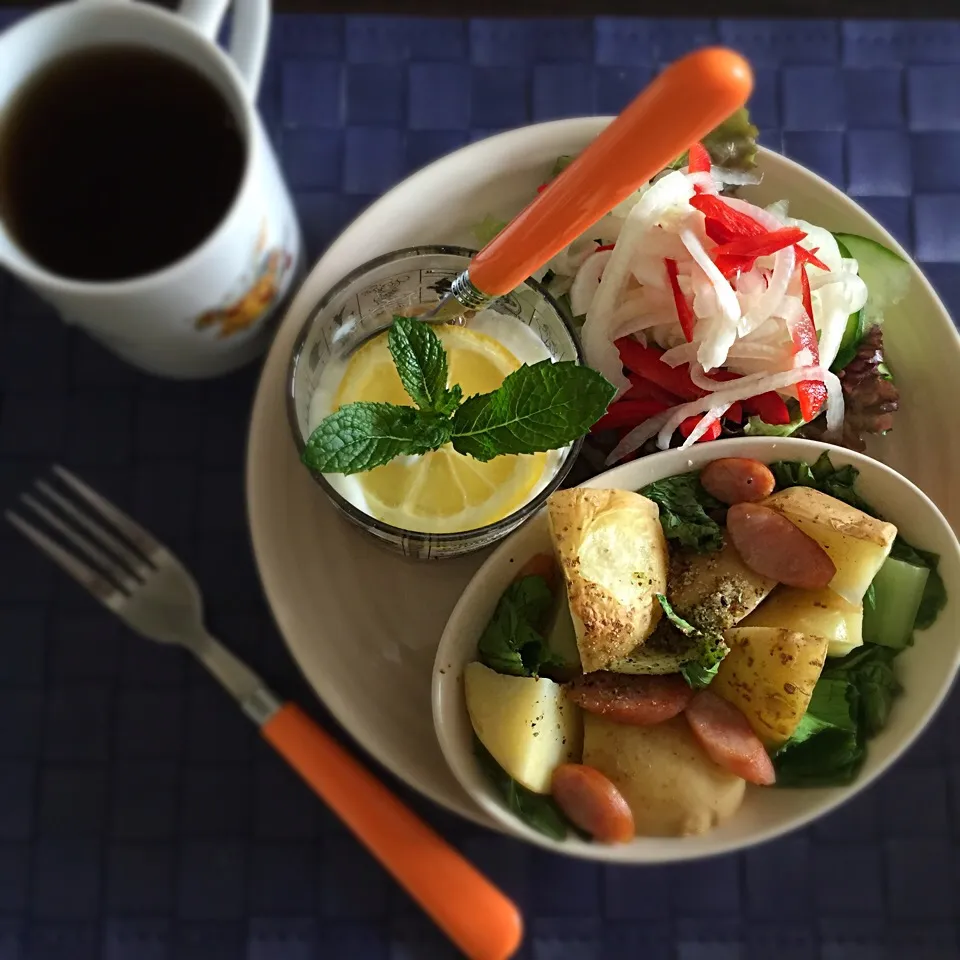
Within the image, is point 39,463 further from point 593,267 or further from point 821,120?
point 821,120

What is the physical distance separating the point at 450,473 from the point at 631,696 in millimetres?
276

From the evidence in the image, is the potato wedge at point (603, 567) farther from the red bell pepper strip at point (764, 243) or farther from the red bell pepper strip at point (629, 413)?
the red bell pepper strip at point (764, 243)

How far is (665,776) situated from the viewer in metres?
0.92

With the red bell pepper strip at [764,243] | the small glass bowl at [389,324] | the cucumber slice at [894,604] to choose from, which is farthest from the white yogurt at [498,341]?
the cucumber slice at [894,604]

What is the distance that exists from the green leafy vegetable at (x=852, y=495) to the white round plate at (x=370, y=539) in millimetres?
116

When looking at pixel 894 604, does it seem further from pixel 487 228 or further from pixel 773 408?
pixel 487 228

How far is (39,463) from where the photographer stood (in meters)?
1.15

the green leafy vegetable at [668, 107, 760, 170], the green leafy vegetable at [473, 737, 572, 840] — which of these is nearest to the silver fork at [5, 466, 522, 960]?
the green leafy vegetable at [473, 737, 572, 840]

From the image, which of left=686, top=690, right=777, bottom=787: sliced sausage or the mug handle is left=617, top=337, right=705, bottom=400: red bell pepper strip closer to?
left=686, top=690, right=777, bottom=787: sliced sausage

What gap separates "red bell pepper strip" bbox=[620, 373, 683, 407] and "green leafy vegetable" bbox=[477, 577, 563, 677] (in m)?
0.24

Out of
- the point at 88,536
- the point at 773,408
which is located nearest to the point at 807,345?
the point at 773,408

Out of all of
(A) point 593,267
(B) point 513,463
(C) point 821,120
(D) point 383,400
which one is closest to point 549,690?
(B) point 513,463

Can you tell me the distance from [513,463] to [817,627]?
1.06ft

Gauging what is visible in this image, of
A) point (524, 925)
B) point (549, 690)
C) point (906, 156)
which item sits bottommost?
point (524, 925)
